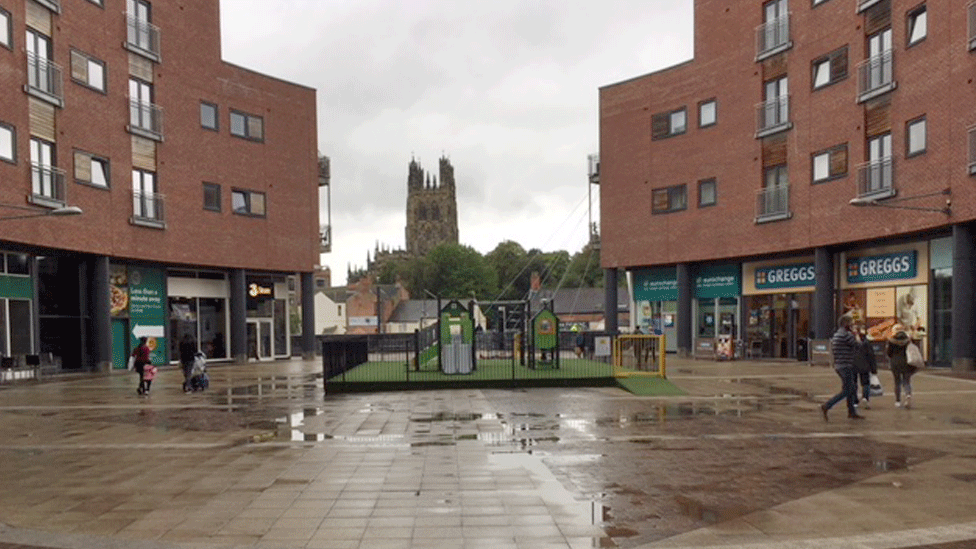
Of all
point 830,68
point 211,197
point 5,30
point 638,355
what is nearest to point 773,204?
point 830,68

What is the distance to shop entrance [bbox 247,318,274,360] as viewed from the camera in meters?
38.8

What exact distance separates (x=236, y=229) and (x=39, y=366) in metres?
11.3

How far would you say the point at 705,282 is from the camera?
36.5 m

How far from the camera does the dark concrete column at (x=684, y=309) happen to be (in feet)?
120

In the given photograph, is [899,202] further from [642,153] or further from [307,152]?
[307,152]

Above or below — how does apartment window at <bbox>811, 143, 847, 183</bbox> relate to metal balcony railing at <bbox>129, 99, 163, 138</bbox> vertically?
below

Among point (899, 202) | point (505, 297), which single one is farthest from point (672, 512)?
point (505, 297)

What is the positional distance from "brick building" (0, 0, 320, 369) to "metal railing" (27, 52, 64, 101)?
0.22ft

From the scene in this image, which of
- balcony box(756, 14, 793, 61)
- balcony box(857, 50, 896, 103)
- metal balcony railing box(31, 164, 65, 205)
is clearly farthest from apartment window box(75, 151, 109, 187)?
balcony box(857, 50, 896, 103)

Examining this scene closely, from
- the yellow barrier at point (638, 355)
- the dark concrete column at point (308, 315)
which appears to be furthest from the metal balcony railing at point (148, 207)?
the yellow barrier at point (638, 355)

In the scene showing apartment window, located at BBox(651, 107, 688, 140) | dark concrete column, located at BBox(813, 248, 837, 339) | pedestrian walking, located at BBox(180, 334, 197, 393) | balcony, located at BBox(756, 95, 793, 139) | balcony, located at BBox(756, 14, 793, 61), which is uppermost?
balcony, located at BBox(756, 14, 793, 61)

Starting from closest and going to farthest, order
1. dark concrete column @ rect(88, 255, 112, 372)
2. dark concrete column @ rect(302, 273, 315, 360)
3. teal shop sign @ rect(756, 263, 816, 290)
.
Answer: dark concrete column @ rect(88, 255, 112, 372) < teal shop sign @ rect(756, 263, 816, 290) < dark concrete column @ rect(302, 273, 315, 360)

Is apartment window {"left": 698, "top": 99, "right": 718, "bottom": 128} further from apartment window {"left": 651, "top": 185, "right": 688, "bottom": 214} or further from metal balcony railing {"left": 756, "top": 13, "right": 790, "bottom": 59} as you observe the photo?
metal balcony railing {"left": 756, "top": 13, "right": 790, "bottom": 59}

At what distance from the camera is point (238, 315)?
37.4m
